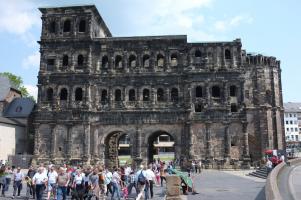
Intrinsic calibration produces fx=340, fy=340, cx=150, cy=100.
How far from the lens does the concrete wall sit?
1613 inches

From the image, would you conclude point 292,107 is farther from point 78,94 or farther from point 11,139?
point 11,139

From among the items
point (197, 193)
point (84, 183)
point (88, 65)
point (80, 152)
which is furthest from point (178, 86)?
point (84, 183)

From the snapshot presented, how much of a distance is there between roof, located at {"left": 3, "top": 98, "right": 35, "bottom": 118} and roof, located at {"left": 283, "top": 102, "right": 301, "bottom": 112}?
9913cm

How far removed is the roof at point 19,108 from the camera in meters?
47.1

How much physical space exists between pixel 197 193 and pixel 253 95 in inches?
1214

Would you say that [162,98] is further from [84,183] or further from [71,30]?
[84,183]

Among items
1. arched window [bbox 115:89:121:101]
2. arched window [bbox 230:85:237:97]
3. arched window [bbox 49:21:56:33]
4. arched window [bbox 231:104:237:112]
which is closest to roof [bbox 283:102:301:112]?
arched window [bbox 230:85:237:97]

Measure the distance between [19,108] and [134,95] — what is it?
60.2 ft

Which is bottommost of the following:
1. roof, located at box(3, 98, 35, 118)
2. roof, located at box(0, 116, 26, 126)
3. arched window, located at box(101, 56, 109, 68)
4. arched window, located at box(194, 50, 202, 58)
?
roof, located at box(0, 116, 26, 126)

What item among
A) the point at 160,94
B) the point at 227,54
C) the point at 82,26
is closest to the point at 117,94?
the point at 160,94

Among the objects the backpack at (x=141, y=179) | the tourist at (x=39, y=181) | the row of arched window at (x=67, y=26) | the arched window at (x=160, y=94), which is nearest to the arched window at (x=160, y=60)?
the arched window at (x=160, y=94)

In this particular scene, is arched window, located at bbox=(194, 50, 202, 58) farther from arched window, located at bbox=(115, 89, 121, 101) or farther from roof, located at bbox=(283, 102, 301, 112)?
roof, located at bbox=(283, 102, 301, 112)

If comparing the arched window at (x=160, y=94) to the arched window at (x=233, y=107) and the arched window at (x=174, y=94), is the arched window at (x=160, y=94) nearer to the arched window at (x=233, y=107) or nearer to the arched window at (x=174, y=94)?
the arched window at (x=174, y=94)

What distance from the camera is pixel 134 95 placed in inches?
1588
